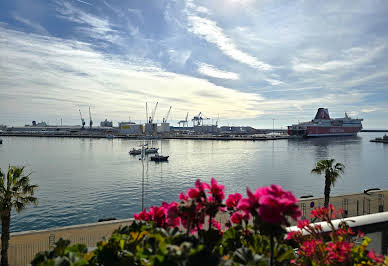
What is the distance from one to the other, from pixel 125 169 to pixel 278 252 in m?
59.3

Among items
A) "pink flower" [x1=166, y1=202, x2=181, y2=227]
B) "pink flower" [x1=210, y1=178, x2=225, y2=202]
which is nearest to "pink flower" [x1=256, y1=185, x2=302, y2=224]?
"pink flower" [x1=210, y1=178, x2=225, y2=202]

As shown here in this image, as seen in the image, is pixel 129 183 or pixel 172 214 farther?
pixel 129 183

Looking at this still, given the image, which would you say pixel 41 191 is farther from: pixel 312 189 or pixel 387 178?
pixel 387 178

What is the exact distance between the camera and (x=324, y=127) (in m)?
155

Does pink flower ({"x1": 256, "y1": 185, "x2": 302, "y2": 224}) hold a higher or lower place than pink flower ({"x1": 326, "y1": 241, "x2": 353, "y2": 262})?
higher

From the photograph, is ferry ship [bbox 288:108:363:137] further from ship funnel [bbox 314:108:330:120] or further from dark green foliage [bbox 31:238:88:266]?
dark green foliage [bbox 31:238:88:266]

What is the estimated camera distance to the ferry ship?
154125mm

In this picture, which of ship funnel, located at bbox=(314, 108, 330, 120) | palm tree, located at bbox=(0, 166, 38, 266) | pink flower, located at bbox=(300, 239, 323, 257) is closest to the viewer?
pink flower, located at bbox=(300, 239, 323, 257)

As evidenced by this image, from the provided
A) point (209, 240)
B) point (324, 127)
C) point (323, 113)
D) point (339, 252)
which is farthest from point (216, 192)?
point (323, 113)

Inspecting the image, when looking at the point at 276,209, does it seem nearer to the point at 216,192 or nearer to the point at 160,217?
the point at 216,192

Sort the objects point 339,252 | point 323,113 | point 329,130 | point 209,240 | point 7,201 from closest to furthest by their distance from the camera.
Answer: point 339,252
point 209,240
point 7,201
point 329,130
point 323,113

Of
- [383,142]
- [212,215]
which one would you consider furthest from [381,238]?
[383,142]

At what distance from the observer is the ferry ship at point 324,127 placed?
15412cm

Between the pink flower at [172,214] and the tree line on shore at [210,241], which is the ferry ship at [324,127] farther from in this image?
the pink flower at [172,214]
